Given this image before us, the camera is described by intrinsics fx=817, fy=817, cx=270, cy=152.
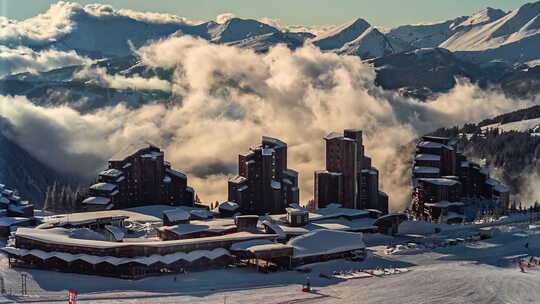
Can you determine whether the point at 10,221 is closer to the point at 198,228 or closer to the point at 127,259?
the point at 198,228

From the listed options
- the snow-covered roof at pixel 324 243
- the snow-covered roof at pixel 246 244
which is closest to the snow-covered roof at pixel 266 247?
the snow-covered roof at pixel 246 244

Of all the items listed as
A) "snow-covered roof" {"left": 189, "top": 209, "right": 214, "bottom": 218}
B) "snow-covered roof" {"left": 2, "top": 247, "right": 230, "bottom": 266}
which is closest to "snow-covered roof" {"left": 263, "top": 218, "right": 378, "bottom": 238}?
"snow-covered roof" {"left": 2, "top": 247, "right": 230, "bottom": 266}

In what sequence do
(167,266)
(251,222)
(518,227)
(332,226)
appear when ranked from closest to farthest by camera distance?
(167,266)
(251,222)
(332,226)
(518,227)

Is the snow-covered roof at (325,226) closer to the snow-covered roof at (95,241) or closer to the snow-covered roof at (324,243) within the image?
the snow-covered roof at (95,241)

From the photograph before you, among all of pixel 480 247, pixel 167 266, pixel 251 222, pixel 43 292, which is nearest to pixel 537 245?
pixel 480 247

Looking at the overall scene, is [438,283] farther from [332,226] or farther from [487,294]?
[332,226]

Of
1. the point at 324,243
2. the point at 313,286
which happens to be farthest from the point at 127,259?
the point at 324,243

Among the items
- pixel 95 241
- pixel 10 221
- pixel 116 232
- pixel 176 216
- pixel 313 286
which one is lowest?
pixel 313 286
